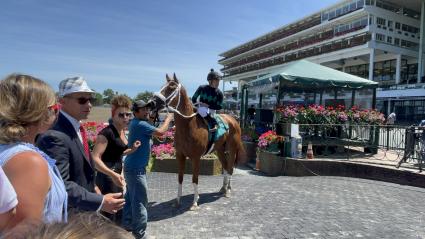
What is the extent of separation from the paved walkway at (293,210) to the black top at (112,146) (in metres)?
1.69

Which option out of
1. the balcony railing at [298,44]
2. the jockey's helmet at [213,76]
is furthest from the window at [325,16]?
the jockey's helmet at [213,76]

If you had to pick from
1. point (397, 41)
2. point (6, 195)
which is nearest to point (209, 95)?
point (6, 195)

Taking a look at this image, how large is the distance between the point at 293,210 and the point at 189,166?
15.4ft

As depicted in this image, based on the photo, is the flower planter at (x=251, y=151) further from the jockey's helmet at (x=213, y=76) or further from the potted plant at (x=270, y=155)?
the jockey's helmet at (x=213, y=76)

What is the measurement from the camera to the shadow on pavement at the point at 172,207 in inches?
259

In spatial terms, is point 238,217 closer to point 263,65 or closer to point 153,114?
point 153,114

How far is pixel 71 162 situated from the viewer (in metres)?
2.66

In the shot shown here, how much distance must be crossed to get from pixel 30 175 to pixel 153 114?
15.3 feet

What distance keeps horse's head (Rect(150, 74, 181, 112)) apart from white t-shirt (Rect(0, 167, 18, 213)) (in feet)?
14.7

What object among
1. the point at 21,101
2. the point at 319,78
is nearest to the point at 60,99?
the point at 21,101

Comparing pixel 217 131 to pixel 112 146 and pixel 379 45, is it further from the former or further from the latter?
pixel 379 45

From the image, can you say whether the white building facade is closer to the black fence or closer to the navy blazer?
the black fence

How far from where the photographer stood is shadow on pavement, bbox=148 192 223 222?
21.6 ft

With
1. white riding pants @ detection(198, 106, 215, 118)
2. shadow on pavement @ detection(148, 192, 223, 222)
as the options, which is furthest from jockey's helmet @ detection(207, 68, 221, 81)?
shadow on pavement @ detection(148, 192, 223, 222)
